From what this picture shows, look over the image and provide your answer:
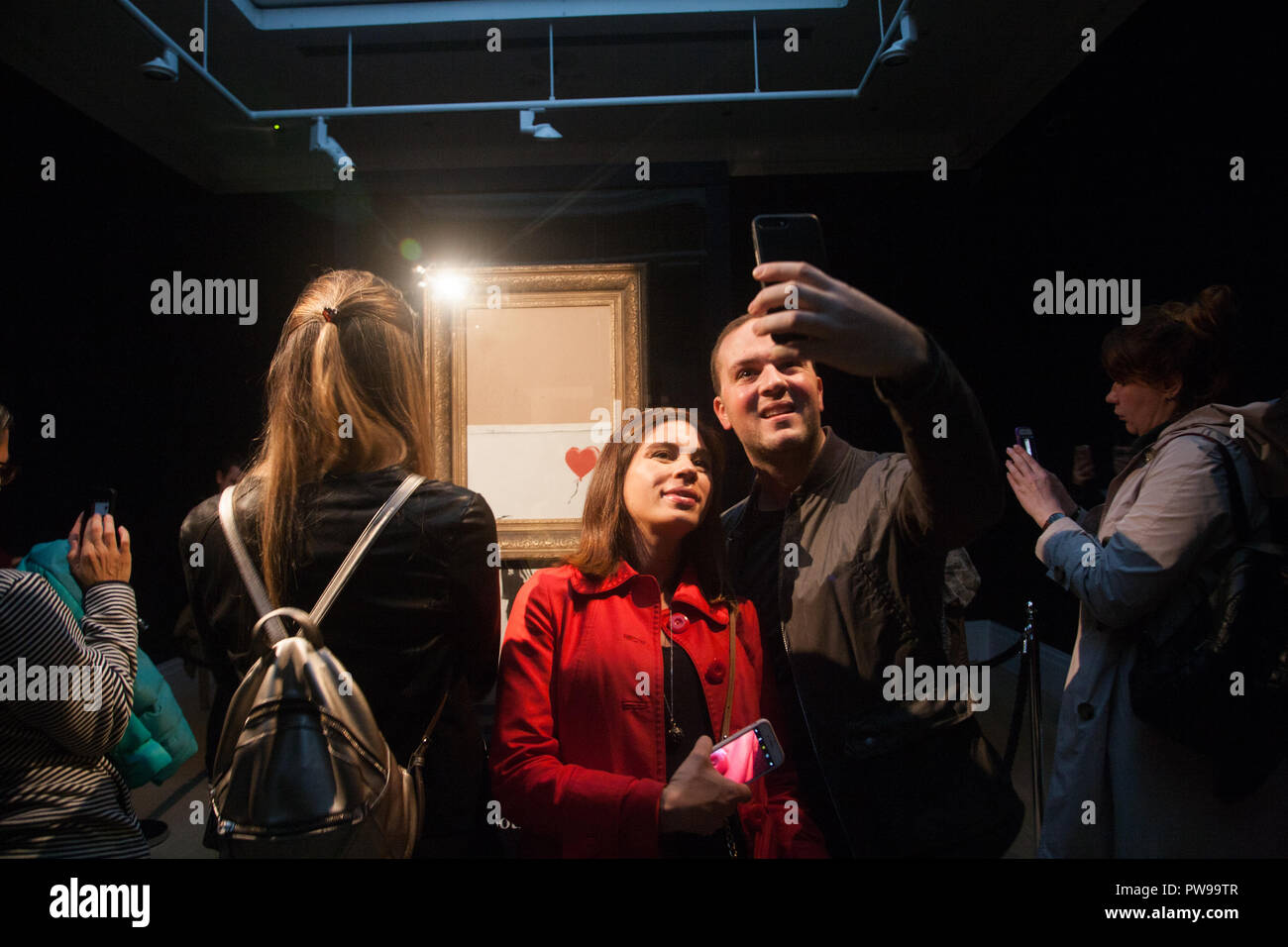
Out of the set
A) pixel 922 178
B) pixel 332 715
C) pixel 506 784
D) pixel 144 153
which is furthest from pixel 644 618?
pixel 144 153

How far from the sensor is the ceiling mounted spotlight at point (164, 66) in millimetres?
1858

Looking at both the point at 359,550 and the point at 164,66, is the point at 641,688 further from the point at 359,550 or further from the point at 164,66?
the point at 164,66

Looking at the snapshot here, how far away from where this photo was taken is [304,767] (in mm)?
1245

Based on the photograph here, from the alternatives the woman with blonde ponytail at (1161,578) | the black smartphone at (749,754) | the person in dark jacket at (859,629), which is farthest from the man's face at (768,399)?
the woman with blonde ponytail at (1161,578)

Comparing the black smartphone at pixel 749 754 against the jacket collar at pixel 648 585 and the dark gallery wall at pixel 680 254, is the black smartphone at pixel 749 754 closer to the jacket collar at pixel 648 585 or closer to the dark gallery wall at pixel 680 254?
the jacket collar at pixel 648 585

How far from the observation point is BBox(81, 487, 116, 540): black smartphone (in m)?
1.83

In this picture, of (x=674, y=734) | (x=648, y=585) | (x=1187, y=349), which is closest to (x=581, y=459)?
(x=648, y=585)

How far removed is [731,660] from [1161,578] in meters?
0.95

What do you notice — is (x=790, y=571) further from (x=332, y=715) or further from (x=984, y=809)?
(x=332, y=715)

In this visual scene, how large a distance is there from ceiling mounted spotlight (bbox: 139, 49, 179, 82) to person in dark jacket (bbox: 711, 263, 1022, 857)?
164 cm

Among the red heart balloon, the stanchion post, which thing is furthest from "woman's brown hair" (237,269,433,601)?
the stanchion post

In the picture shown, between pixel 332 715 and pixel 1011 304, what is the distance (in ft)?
5.91

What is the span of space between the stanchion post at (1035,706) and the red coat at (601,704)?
1.99 feet

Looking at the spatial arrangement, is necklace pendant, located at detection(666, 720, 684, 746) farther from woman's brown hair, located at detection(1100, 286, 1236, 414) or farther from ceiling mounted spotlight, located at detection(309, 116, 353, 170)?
ceiling mounted spotlight, located at detection(309, 116, 353, 170)
